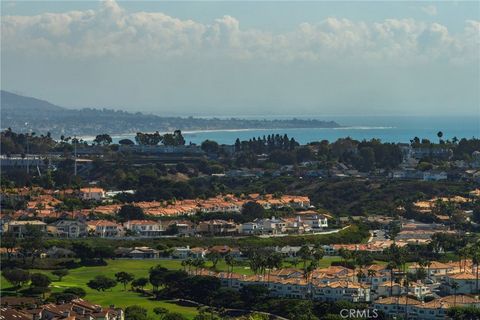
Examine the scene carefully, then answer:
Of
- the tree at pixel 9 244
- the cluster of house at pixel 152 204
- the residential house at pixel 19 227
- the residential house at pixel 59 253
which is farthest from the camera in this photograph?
the cluster of house at pixel 152 204

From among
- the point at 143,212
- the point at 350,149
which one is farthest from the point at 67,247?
the point at 350,149

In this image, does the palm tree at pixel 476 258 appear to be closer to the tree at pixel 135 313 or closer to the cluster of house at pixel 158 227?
the tree at pixel 135 313

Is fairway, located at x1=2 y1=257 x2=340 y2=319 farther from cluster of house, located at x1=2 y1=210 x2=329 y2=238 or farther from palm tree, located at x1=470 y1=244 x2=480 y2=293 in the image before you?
cluster of house, located at x1=2 y1=210 x2=329 y2=238

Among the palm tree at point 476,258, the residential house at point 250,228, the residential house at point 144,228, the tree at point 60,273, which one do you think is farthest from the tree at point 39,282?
the residential house at point 250,228

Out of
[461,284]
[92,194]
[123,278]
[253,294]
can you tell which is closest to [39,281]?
[123,278]

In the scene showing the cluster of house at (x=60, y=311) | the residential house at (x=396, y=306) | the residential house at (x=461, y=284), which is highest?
the residential house at (x=461, y=284)

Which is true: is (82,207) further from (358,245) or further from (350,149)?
(350,149)

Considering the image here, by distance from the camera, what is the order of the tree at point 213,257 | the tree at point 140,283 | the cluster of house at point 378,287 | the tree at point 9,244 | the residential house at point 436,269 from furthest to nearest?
1. the tree at point 9,244
2. the tree at point 213,257
3. the tree at point 140,283
4. the residential house at point 436,269
5. the cluster of house at point 378,287
